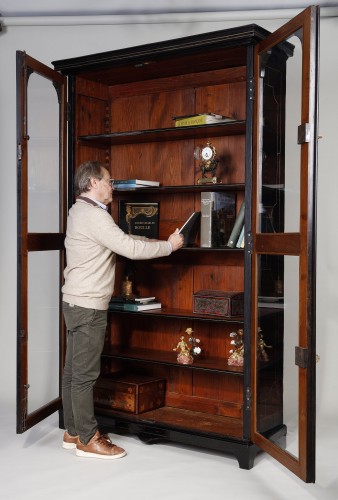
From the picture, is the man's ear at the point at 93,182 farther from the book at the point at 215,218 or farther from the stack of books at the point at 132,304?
the stack of books at the point at 132,304

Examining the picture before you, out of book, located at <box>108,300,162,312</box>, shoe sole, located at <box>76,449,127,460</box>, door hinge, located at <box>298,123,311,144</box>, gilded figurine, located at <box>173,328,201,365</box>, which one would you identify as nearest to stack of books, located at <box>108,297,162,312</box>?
book, located at <box>108,300,162,312</box>

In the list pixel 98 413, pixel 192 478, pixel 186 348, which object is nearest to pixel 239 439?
pixel 192 478

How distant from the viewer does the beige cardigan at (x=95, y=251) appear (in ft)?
12.7

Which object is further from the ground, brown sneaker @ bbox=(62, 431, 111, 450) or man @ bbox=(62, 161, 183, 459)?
man @ bbox=(62, 161, 183, 459)

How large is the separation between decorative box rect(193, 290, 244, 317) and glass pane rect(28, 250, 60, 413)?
0.90 metres

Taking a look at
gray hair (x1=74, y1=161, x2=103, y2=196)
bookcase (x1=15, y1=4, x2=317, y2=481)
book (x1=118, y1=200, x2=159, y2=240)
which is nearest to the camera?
bookcase (x1=15, y1=4, x2=317, y2=481)

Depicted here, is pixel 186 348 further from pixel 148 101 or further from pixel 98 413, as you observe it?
pixel 148 101

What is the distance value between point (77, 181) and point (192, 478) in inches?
72.0

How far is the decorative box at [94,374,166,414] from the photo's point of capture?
4293mm

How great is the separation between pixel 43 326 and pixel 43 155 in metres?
1.06

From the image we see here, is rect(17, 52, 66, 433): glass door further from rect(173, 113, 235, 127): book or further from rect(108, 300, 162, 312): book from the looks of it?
rect(173, 113, 235, 127): book

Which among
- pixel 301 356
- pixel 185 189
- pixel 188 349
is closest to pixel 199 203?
pixel 185 189

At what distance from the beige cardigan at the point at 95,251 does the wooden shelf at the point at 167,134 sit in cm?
61

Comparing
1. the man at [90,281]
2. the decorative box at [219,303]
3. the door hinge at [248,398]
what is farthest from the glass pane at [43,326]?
the door hinge at [248,398]
